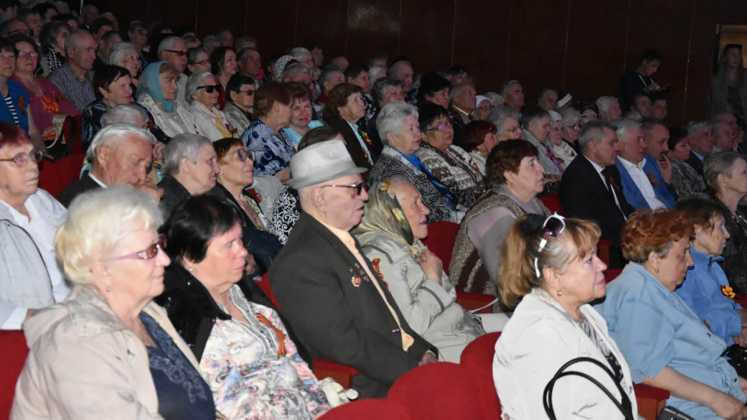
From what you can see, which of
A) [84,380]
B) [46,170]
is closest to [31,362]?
[84,380]

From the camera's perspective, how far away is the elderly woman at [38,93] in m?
6.33

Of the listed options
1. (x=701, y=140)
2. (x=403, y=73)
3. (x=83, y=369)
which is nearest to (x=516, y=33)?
(x=403, y=73)

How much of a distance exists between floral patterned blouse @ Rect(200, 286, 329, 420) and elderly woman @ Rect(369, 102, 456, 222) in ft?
9.63

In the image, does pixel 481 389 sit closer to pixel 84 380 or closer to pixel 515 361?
pixel 515 361

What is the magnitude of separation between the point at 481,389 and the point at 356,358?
0.70m

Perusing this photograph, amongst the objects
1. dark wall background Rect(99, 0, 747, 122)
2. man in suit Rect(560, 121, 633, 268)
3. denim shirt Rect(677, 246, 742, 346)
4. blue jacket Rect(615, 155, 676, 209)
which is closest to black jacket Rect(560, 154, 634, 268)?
man in suit Rect(560, 121, 633, 268)

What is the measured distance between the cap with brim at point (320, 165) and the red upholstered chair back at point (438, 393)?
4.25 ft

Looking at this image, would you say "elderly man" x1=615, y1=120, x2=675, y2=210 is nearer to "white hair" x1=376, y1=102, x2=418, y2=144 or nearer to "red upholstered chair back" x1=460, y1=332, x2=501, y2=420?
"white hair" x1=376, y1=102, x2=418, y2=144

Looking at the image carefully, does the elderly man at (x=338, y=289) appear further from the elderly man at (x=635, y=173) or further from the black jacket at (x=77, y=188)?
the elderly man at (x=635, y=173)

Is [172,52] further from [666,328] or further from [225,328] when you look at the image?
[225,328]

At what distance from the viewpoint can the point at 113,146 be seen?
4379 mm

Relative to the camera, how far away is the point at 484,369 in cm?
291

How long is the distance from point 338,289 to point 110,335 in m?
1.27

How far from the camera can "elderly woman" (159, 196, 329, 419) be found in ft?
9.43
